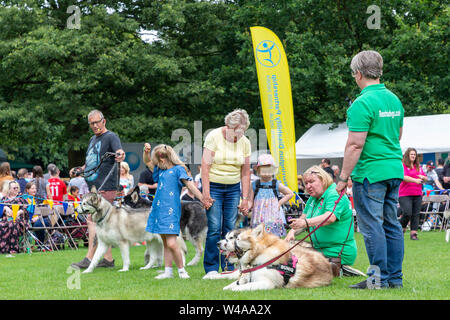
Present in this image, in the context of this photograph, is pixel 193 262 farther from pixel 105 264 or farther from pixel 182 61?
pixel 182 61

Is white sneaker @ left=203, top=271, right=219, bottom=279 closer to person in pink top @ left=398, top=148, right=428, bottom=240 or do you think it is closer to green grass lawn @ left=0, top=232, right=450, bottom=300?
green grass lawn @ left=0, top=232, right=450, bottom=300

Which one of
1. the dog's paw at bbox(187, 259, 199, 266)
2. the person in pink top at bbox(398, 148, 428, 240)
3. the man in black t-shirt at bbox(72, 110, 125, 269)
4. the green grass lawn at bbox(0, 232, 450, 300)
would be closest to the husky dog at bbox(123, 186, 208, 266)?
the dog's paw at bbox(187, 259, 199, 266)

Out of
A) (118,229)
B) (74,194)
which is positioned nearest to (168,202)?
(118,229)

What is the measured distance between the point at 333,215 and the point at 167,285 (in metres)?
1.88

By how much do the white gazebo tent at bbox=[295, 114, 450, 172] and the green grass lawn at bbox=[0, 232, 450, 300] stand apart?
342 inches

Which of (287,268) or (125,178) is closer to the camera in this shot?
(287,268)

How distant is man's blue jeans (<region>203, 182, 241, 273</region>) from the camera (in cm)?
703

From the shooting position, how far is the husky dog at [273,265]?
18.5 feet

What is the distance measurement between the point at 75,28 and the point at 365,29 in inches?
430

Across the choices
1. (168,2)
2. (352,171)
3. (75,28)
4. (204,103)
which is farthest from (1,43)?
(352,171)

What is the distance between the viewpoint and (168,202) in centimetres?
707

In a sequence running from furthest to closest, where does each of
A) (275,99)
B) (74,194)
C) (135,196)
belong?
(275,99)
(74,194)
(135,196)

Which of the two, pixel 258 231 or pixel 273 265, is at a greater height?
pixel 258 231

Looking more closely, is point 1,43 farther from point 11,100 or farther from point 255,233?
point 255,233
